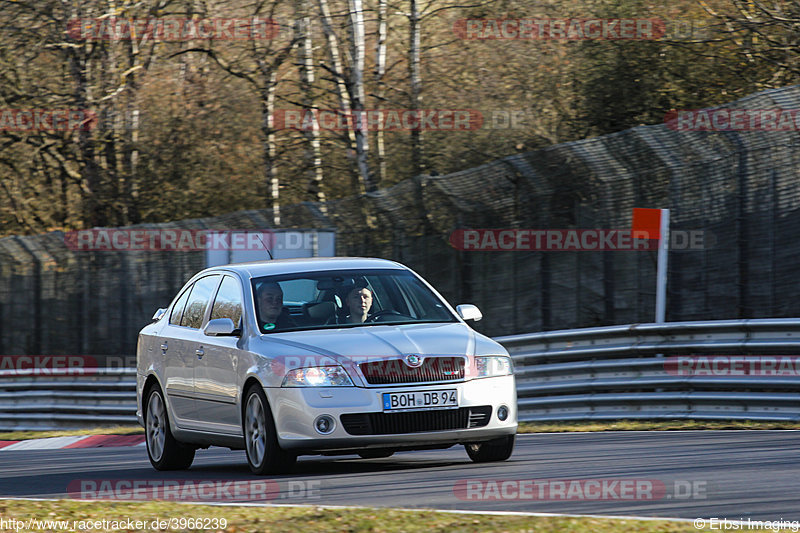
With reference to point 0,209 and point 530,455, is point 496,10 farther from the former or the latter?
point 530,455

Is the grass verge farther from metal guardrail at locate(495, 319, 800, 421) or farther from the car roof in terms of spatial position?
metal guardrail at locate(495, 319, 800, 421)

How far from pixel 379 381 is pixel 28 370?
14005 millimetres

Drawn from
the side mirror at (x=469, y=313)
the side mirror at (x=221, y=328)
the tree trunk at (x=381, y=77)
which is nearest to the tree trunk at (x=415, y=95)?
the tree trunk at (x=381, y=77)

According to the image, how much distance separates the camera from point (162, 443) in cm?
1173

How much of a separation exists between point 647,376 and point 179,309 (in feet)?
16.7

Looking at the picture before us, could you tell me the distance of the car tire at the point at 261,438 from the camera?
31.7 feet

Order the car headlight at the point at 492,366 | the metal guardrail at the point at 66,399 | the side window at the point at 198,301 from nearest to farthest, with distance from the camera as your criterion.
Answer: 1. the car headlight at the point at 492,366
2. the side window at the point at 198,301
3. the metal guardrail at the point at 66,399

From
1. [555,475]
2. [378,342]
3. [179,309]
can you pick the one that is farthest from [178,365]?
[555,475]

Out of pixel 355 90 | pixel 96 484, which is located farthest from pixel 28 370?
pixel 96 484

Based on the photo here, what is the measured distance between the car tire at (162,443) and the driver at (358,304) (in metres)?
2.06

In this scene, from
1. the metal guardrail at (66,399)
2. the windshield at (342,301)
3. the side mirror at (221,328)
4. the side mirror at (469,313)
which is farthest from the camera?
the metal guardrail at (66,399)

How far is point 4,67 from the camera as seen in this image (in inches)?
1135

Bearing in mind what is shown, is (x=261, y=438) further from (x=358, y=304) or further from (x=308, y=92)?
(x=308, y=92)

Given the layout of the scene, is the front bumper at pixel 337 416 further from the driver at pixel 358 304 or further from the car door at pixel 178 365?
the car door at pixel 178 365
